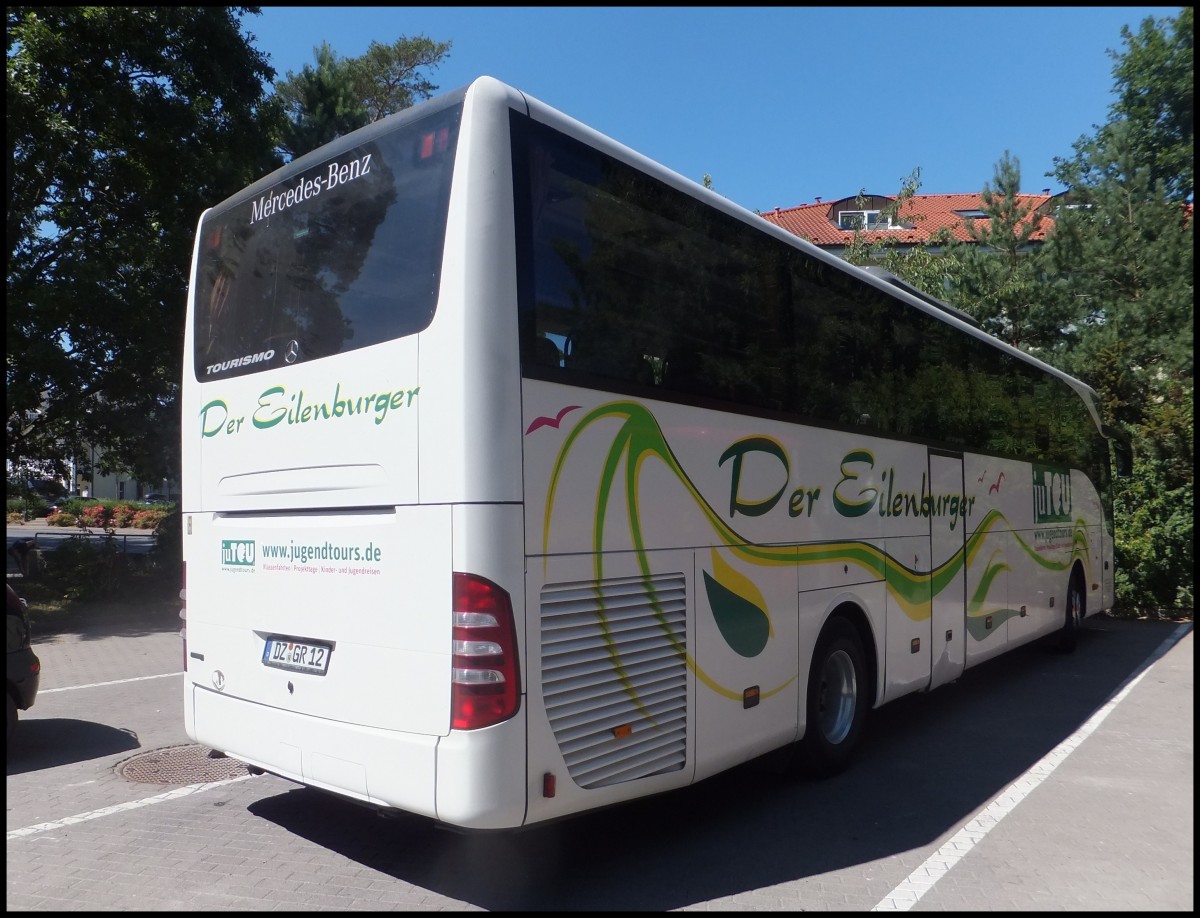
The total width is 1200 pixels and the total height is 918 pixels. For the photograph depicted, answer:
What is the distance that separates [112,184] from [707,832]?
15.4 metres

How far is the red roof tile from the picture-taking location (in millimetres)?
21688

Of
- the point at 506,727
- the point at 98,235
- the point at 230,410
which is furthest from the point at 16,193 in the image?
the point at 506,727

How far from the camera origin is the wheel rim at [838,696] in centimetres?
660

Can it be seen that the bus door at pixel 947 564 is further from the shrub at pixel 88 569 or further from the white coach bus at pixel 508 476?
the shrub at pixel 88 569

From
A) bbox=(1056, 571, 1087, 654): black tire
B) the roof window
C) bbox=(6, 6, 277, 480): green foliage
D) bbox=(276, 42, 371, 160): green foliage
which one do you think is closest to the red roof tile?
the roof window

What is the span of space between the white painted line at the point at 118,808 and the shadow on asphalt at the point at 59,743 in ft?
4.33

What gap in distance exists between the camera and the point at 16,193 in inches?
603

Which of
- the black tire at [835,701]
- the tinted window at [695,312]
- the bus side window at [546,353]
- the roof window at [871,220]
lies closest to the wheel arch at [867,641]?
the black tire at [835,701]

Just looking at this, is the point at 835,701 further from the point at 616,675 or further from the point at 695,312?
the point at 695,312

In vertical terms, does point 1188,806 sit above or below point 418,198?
below

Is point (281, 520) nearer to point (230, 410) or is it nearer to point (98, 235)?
point (230, 410)

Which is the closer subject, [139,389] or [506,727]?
[506,727]

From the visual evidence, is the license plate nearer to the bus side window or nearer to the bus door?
the bus side window

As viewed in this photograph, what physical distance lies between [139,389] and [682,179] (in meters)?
14.4
